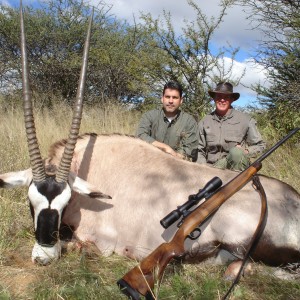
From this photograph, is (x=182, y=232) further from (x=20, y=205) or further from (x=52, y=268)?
(x=20, y=205)

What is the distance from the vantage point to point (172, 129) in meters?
5.36

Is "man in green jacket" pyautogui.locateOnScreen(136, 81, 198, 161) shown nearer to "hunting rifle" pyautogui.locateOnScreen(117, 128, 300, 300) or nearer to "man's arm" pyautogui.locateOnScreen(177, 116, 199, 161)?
"man's arm" pyautogui.locateOnScreen(177, 116, 199, 161)

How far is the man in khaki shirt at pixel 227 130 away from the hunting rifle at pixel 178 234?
2028mm

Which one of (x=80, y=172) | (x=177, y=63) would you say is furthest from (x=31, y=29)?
(x=80, y=172)

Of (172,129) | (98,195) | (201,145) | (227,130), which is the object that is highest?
(227,130)

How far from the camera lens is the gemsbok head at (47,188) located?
294 centimetres

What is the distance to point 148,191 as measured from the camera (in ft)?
10.9

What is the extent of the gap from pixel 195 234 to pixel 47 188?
1.16 meters

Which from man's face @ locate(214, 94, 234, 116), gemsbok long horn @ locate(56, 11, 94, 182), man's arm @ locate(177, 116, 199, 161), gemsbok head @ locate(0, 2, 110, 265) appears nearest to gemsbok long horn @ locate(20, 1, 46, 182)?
gemsbok head @ locate(0, 2, 110, 265)

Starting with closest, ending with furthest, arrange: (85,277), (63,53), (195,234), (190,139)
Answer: (85,277), (195,234), (190,139), (63,53)

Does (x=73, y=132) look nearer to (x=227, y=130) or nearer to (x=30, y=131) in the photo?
(x=30, y=131)

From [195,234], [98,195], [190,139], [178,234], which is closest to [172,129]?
[190,139]

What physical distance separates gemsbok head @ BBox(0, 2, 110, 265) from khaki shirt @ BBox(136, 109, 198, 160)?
2.18 metres

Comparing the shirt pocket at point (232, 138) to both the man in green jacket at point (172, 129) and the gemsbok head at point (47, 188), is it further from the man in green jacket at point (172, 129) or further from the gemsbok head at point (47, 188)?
the gemsbok head at point (47, 188)
